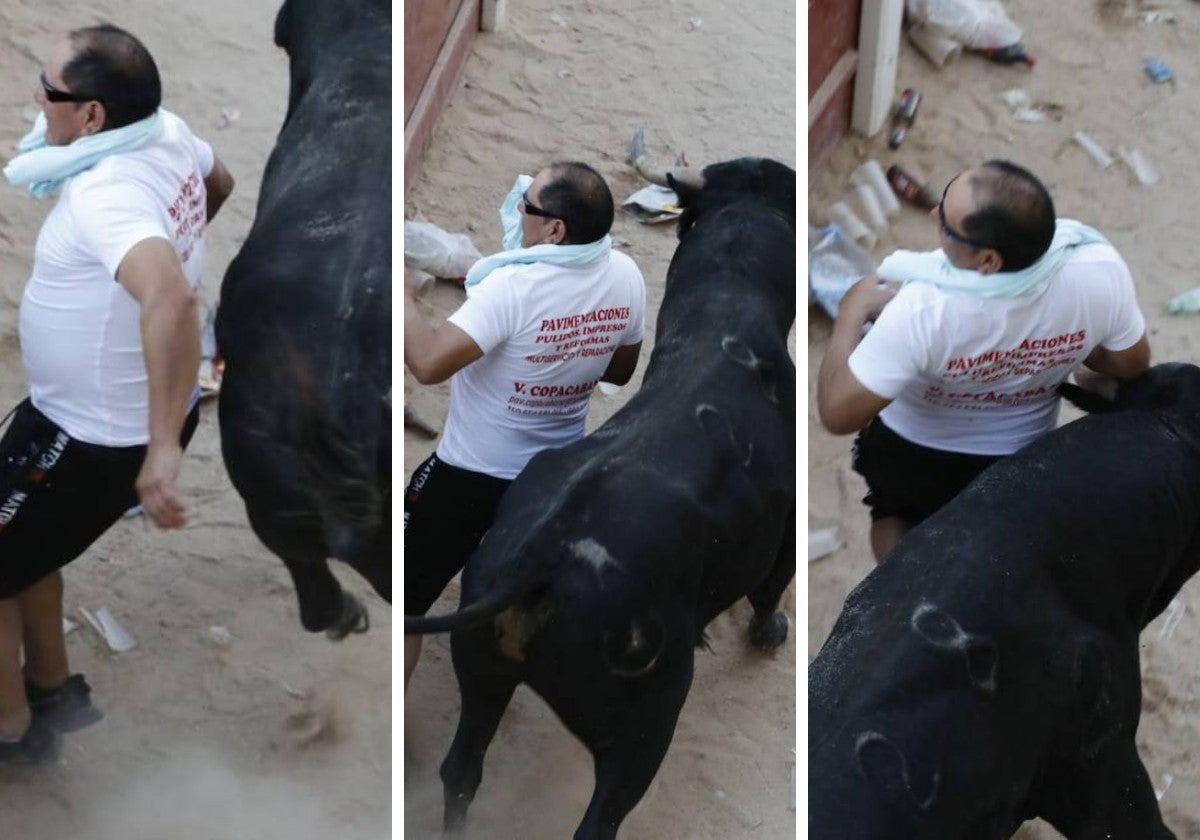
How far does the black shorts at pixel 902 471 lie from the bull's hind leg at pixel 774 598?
0.55 feet

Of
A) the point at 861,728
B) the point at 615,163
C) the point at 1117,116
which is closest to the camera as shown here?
the point at 861,728

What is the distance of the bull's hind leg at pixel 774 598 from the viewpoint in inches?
85.6

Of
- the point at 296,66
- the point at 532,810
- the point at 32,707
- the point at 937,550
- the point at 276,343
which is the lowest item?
the point at 532,810

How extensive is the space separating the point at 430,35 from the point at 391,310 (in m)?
0.49

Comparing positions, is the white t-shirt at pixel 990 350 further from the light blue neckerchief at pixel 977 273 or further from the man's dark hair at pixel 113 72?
the man's dark hair at pixel 113 72

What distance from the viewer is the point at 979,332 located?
6.93 feet

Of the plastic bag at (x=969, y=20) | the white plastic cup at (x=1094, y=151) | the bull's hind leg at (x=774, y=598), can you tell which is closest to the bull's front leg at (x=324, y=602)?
the bull's hind leg at (x=774, y=598)

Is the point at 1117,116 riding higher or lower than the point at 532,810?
higher

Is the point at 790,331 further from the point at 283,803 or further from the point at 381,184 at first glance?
the point at 283,803

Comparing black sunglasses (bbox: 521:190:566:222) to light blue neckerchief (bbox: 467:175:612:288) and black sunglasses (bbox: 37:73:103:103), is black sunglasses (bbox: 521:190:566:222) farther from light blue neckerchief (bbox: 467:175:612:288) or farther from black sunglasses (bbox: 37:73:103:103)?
black sunglasses (bbox: 37:73:103:103)

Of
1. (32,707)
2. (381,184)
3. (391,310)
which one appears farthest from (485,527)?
(32,707)

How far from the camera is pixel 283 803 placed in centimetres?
211

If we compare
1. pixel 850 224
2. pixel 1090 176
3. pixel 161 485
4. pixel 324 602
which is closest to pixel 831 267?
pixel 850 224

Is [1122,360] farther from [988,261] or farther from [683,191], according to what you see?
[683,191]
